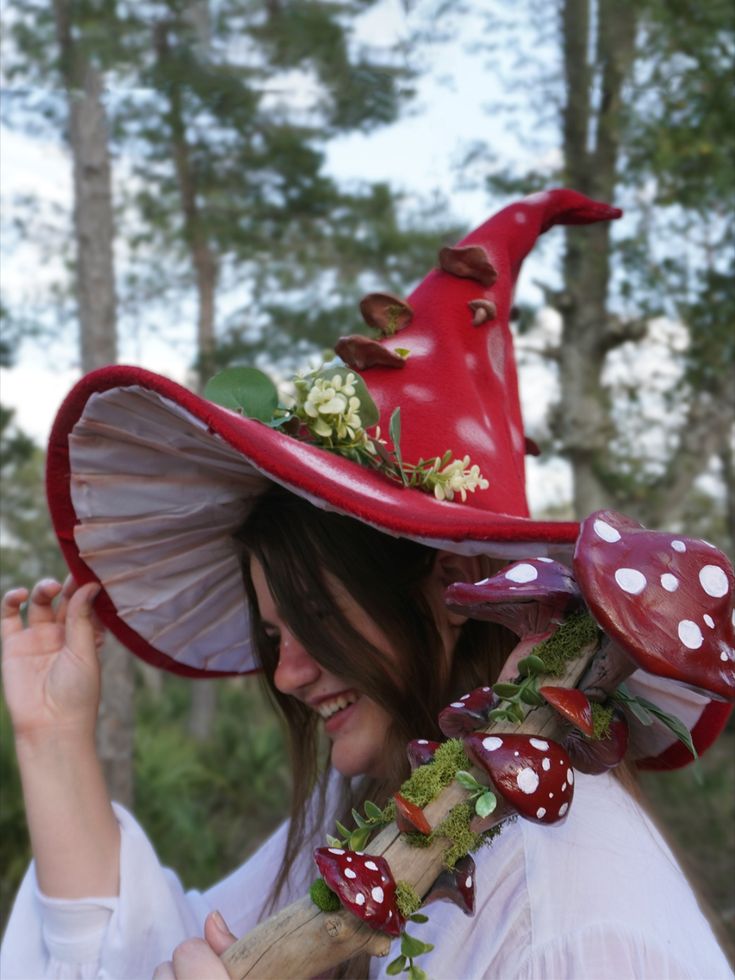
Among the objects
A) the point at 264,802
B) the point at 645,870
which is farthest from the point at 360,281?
the point at 645,870

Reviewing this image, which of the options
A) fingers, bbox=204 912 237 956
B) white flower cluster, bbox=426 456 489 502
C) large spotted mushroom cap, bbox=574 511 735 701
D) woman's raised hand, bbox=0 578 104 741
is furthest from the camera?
woman's raised hand, bbox=0 578 104 741

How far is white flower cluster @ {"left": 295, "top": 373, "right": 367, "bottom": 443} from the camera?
154 cm

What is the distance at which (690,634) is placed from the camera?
1018mm

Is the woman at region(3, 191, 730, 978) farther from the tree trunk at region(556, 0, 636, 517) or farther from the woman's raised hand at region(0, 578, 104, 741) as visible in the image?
the tree trunk at region(556, 0, 636, 517)

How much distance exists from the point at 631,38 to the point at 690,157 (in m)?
1.03

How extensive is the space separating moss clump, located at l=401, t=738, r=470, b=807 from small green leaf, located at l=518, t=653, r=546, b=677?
0.11m

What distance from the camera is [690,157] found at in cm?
688

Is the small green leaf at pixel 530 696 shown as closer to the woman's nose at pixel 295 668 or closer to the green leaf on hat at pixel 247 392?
the woman's nose at pixel 295 668

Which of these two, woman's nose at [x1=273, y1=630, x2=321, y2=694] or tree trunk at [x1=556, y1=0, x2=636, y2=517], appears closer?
woman's nose at [x1=273, y1=630, x2=321, y2=694]

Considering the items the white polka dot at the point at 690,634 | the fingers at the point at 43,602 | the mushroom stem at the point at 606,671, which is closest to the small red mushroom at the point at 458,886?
the mushroom stem at the point at 606,671

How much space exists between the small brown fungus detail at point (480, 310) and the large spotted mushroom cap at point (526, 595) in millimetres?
725

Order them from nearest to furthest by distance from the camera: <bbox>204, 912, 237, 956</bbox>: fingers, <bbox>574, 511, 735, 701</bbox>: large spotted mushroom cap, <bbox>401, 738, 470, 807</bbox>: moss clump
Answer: <bbox>574, 511, 735, 701</bbox>: large spotted mushroom cap
<bbox>401, 738, 470, 807</bbox>: moss clump
<bbox>204, 912, 237, 956</bbox>: fingers

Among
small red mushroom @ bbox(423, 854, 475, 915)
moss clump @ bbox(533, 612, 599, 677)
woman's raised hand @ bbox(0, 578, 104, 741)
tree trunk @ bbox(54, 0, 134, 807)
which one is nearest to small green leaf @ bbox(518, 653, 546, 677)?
moss clump @ bbox(533, 612, 599, 677)

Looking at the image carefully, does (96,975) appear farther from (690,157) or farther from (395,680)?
(690,157)
